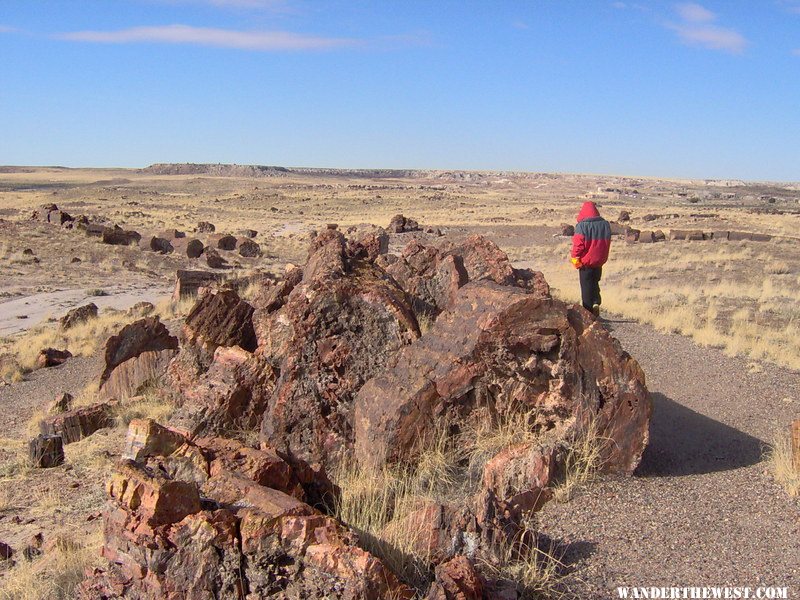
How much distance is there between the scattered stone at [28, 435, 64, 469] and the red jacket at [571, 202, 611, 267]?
7.06 meters

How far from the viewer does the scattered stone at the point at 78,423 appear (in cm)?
887

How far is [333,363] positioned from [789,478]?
364 centimetres

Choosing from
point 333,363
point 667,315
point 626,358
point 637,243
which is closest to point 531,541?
point 626,358

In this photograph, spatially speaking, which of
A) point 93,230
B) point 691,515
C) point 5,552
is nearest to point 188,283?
point 93,230

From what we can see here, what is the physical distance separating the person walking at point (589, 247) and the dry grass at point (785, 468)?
15.8ft

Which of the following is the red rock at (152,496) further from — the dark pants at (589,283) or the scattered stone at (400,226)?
the scattered stone at (400,226)

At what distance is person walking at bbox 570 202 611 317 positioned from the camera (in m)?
11.3

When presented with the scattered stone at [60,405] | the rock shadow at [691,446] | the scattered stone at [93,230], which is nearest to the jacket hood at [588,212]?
the rock shadow at [691,446]

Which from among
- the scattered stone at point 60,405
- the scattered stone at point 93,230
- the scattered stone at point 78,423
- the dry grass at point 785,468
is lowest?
the scattered stone at point 60,405

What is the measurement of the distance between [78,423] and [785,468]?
713cm

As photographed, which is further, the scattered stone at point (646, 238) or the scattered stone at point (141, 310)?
the scattered stone at point (646, 238)

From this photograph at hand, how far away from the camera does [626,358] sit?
6324 millimetres

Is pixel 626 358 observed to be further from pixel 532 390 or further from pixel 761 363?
pixel 761 363

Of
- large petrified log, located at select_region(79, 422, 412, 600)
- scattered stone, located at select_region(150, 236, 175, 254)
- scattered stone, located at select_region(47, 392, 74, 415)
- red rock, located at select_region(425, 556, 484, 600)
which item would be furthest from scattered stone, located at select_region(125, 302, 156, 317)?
red rock, located at select_region(425, 556, 484, 600)
